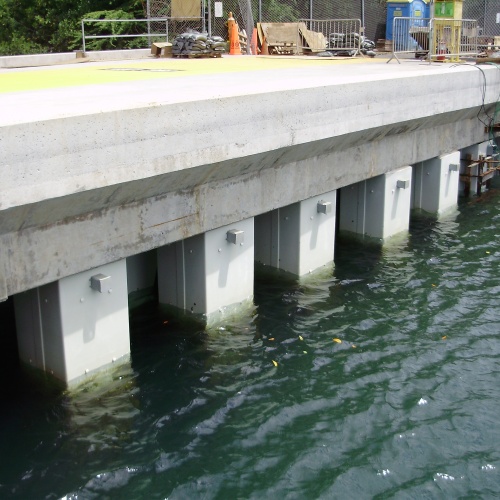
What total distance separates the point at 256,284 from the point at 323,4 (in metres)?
15.2

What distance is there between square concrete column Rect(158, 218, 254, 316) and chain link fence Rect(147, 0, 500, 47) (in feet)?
43.1

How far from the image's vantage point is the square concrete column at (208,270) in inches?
368

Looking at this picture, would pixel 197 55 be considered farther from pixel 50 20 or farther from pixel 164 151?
pixel 50 20

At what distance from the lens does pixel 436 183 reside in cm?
1484

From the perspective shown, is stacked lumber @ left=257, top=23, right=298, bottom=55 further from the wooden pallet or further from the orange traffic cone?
the wooden pallet

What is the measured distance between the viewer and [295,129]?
948cm

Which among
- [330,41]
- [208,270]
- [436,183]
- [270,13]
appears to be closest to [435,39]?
[330,41]

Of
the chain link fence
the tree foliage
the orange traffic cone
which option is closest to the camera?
the orange traffic cone

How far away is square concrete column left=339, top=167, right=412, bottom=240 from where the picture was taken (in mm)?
12992

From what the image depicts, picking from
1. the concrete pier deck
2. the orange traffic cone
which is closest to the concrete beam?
the concrete pier deck

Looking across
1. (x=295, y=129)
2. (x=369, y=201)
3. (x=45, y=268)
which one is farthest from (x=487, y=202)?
(x=45, y=268)

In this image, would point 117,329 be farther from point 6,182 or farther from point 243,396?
point 6,182

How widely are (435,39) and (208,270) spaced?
12.1m

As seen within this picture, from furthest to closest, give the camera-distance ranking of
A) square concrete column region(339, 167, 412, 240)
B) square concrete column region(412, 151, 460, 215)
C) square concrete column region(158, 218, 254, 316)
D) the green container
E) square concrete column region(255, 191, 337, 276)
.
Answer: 1. the green container
2. square concrete column region(412, 151, 460, 215)
3. square concrete column region(339, 167, 412, 240)
4. square concrete column region(255, 191, 337, 276)
5. square concrete column region(158, 218, 254, 316)
